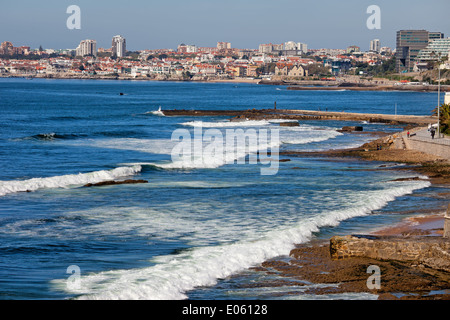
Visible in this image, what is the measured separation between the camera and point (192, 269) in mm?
14078

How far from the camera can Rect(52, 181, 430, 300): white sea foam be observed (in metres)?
12.6

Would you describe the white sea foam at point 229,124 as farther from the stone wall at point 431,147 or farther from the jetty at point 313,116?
the stone wall at point 431,147

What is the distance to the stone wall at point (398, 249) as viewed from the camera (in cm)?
1388

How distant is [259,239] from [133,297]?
5.30 meters

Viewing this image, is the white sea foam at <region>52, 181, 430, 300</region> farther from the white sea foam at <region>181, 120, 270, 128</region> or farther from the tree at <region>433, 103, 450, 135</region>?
the white sea foam at <region>181, 120, 270, 128</region>

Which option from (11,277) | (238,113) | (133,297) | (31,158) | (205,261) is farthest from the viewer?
(238,113)

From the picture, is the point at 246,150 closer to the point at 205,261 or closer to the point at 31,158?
the point at 31,158

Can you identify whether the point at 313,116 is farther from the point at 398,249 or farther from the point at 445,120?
the point at 398,249

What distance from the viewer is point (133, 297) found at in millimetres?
12297

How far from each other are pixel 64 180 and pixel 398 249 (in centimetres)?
1673

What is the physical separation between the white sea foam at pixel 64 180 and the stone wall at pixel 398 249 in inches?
572

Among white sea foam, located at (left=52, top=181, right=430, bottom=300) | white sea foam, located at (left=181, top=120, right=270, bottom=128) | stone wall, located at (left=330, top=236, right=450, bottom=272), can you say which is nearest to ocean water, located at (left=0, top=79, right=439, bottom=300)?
white sea foam, located at (left=52, top=181, right=430, bottom=300)

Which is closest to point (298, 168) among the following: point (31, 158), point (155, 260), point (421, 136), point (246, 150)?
point (246, 150)
